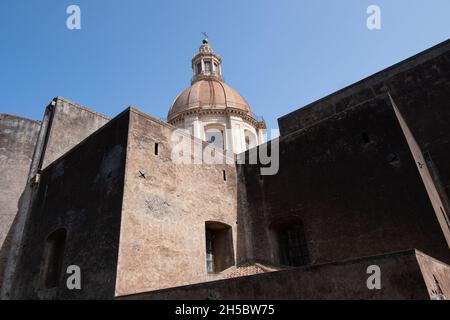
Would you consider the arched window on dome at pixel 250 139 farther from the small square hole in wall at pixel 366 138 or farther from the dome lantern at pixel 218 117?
the small square hole in wall at pixel 366 138

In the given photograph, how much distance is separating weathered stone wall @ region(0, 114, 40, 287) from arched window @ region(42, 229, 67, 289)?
8.64 feet

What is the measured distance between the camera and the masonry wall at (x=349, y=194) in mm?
8516

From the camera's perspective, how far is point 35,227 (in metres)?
12.2

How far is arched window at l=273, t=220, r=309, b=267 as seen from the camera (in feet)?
35.2

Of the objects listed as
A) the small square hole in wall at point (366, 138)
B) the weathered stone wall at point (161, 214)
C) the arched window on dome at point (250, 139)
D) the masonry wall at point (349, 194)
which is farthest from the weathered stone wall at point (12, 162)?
the arched window on dome at point (250, 139)

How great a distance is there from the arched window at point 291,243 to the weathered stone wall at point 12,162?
968 centimetres

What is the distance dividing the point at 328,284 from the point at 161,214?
534 centimetres

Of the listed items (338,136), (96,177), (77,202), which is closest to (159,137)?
(96,177)

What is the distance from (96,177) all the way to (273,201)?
564 cm

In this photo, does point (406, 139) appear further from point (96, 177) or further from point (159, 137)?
point (96, 177)

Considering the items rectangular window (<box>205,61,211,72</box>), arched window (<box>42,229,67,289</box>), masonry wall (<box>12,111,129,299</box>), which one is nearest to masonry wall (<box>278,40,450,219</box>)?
masonry wall (<box>12,111,129,299</box>)

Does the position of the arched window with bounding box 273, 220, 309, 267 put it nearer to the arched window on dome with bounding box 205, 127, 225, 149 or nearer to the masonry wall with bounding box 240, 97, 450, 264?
the masonry wall with bounding box 240, 97, 450, 264

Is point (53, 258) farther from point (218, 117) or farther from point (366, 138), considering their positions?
point (218, 117)

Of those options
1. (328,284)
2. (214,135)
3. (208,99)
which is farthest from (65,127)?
(328,284)
